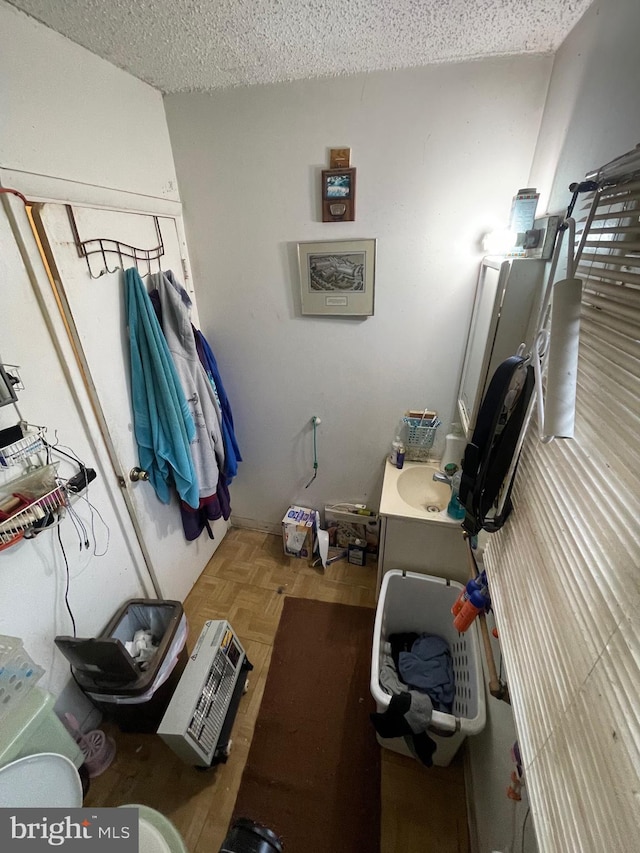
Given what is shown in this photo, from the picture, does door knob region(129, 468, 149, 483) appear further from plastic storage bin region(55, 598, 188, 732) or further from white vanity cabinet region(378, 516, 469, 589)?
white vanity cabinet region(378, 516, 469, 589)

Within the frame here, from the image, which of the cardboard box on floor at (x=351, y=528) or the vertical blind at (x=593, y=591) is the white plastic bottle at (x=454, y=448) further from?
the vertical blind at (x=593, y=591)

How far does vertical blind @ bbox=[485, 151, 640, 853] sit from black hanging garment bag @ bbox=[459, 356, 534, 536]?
0.38ft

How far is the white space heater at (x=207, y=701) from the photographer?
1.14 m

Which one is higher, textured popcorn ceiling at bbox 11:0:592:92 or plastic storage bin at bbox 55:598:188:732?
textured popcorn ceiling at bbox 11:0:592:92

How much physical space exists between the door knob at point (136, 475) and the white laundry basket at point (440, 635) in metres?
1.17

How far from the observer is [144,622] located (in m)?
1.53

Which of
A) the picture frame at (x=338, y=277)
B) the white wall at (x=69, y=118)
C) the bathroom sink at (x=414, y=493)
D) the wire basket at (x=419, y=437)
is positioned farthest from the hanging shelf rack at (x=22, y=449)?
the wire basket at (x=419, y=437)

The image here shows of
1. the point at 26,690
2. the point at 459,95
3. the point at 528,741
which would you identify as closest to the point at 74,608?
the point at 26,690

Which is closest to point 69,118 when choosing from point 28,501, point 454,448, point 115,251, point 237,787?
point 115,251

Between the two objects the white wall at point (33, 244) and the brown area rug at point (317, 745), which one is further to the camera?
the brown area rug at point (317, 745)

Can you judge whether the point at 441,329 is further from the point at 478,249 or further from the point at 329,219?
the point at 329,219

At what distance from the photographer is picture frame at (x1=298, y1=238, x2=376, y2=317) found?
4.98ft

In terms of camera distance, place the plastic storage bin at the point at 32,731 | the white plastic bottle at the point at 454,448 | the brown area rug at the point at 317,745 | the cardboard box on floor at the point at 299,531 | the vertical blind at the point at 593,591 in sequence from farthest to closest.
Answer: the cardboard box on floor at the point at 299,531, the white plastic bottle at the point at 454,448, the brown area rug at the point at 317,745, the plastic storage bin at the point at 32,731, the vertical blind at the point at 593,591

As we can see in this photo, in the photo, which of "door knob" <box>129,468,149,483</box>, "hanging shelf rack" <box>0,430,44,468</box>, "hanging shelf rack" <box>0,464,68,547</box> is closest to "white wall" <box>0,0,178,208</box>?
"hanging shelf rack" <box>0,430,44,468</box>
